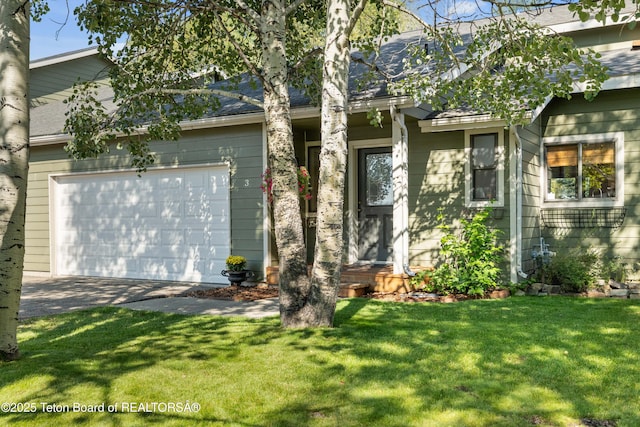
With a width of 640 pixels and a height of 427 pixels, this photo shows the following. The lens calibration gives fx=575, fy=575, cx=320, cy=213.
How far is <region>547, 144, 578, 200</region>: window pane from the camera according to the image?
31.9 feet

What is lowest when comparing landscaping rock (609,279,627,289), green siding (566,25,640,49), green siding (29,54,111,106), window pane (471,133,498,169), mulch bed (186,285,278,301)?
mulch bed (186,285,278,301)

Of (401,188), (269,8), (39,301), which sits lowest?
(39,301)

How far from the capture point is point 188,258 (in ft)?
36.1

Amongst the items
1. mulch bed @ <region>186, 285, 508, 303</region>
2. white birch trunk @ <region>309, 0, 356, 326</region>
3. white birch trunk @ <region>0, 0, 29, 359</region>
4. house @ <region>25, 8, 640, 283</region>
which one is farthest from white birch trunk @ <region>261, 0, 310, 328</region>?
house @ <region>25, 8, 640, 283</region>

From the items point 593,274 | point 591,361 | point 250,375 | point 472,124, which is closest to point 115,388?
point 250,375

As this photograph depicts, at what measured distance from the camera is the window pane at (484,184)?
30.3ft

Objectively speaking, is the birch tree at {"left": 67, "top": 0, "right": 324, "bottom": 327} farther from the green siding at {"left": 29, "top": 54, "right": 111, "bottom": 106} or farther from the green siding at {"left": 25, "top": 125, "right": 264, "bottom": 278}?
the green siding at {"left": 29, "top": 54, "right": 111, "bottom": 106}

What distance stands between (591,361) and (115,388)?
12.0ft

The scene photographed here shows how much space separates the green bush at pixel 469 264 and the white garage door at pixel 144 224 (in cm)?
393

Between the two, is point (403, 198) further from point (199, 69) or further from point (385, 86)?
point (199, 69)

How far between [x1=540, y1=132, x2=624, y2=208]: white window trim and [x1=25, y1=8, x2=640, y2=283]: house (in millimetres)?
17

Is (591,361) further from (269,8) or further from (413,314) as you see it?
(269,8)

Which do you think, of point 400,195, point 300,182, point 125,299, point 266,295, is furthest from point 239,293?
point 400,195

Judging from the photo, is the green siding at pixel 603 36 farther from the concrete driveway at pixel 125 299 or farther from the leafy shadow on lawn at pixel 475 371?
the concrete driveway at pixel 125 299
